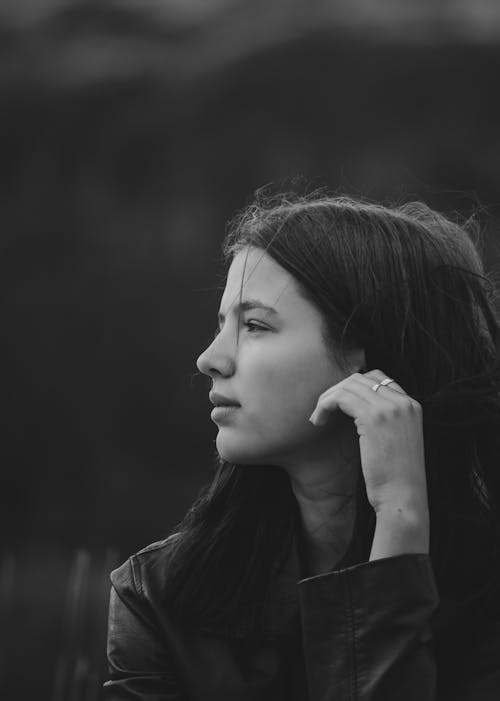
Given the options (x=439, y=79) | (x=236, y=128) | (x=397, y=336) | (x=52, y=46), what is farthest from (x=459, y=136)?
(x=397, y=336)

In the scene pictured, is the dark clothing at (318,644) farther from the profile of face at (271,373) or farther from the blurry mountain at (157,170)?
the blurry mountain at (157,170)

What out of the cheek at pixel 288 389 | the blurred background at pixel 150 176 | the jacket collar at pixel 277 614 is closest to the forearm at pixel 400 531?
the jacket collar at pixel 277 614

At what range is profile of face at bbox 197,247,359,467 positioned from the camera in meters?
1.73

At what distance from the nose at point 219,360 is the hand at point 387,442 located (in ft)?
0.54

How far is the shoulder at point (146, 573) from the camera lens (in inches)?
72.2

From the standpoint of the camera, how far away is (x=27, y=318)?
551cm

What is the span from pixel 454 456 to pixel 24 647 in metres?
3.37

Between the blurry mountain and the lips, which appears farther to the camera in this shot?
the blurry mountain

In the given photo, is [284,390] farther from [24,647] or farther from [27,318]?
[27,318]

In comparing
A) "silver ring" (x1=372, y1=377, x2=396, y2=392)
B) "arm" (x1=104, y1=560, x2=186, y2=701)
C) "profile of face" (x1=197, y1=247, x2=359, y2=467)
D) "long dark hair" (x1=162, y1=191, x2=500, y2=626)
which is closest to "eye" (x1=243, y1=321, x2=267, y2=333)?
"profile of face" (x1=197, y1=247, x2=359, y2=467)

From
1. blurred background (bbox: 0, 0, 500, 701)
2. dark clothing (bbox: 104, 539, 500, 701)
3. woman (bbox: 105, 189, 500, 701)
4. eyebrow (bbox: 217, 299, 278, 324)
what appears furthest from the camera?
blurred background (bbox: 0, 0, 500, 701)

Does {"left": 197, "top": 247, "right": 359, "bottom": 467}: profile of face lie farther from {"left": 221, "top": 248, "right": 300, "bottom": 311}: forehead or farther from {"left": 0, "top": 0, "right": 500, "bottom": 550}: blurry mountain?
{"left": 0, "top": 0, "right": 500, "bottom": 550}: blurry mountain

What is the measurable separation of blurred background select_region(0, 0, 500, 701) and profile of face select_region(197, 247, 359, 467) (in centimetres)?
339

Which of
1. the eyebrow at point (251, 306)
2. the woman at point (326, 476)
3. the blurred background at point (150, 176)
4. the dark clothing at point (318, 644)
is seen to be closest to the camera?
the dark clothing at point (318, 644)
